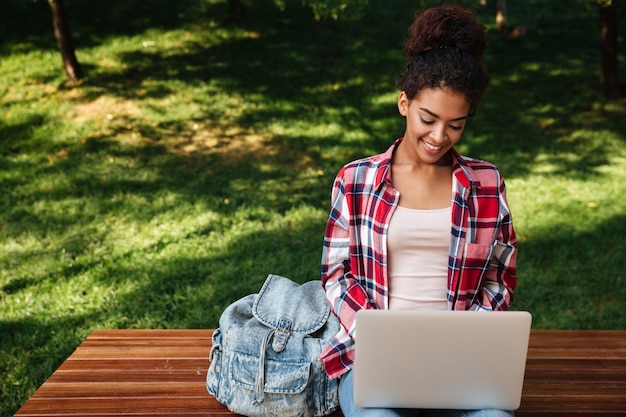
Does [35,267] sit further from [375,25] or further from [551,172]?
[375,25]

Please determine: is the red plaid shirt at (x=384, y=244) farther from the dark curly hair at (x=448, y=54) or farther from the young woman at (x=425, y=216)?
the dark curly hair at (x=448, y=54)

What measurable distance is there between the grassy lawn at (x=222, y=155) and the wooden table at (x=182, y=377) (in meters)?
0.97

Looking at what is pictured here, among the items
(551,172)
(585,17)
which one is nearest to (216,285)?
(551,172)

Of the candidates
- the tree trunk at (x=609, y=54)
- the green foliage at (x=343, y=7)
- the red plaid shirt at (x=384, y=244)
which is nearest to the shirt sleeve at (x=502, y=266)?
the red plaid shirt at (x=384, y=244)

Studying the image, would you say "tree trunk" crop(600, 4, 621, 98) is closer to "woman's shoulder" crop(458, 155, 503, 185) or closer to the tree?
the tree

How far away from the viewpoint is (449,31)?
2186mm

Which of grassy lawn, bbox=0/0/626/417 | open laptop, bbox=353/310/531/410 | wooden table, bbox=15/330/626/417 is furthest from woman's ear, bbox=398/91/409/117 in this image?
grassy lawn, bbox=0/0/626/417

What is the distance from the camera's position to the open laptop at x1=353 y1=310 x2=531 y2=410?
71.1 inches

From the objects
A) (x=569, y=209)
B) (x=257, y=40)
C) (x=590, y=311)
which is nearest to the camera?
(x=590, y=311)

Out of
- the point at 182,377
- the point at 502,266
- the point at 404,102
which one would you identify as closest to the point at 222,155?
the point at 182,377

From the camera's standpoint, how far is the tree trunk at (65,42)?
708 centimetres

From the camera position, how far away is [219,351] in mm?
2449

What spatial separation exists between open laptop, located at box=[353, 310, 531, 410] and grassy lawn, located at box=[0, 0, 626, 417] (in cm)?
225

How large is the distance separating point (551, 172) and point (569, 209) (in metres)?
0.81
